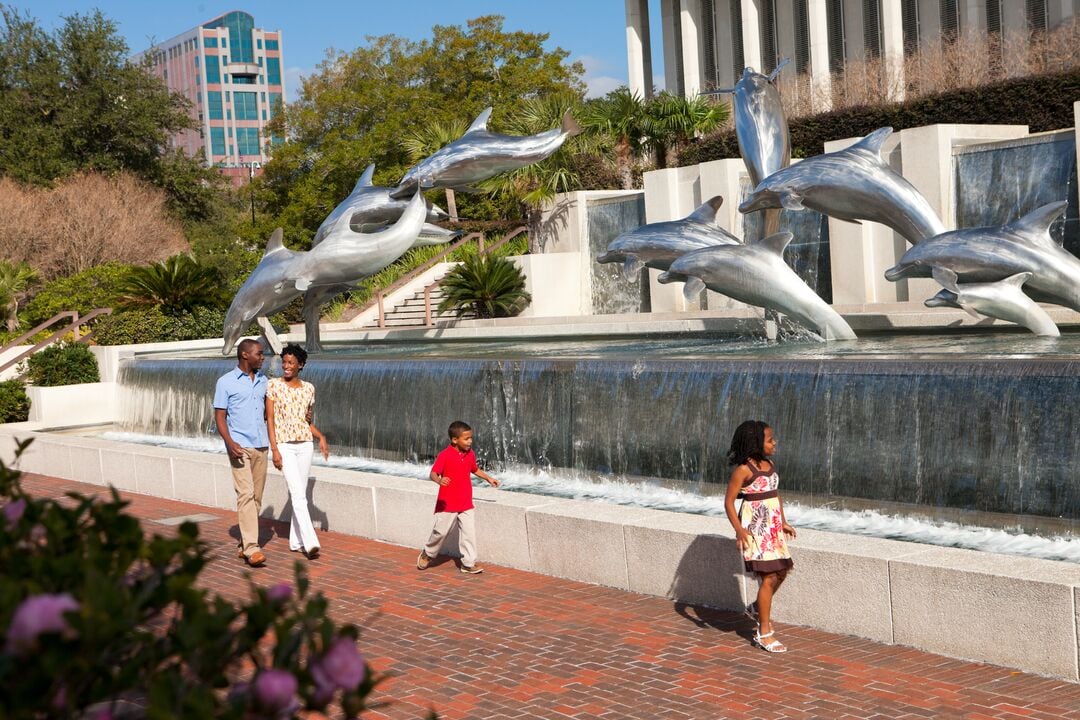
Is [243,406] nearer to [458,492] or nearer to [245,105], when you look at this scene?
[458,492]

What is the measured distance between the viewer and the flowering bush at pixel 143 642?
2359 mm

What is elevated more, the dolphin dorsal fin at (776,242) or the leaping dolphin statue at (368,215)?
the leaping dolphin statue at (368,215)

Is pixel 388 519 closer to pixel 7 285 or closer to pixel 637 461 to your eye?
pixel 637 461

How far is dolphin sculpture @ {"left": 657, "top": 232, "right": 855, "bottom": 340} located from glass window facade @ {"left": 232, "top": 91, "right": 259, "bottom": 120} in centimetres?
17848

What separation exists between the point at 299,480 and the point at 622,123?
2594 cm

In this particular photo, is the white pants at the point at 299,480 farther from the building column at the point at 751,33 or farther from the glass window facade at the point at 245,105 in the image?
the glass window facade at the point at 245,105

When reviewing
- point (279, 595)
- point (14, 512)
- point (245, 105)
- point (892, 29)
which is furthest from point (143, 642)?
point (245, 105)

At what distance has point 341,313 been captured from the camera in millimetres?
36062

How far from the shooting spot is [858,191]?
53.8 ft

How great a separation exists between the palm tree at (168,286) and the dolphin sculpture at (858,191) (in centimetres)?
1454

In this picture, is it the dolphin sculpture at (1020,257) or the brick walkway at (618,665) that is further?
the dolphin sculpture at (1020,257)

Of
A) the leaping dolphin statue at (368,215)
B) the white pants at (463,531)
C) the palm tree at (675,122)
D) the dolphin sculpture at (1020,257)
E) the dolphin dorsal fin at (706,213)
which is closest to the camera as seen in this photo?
the white pants at (463,531)

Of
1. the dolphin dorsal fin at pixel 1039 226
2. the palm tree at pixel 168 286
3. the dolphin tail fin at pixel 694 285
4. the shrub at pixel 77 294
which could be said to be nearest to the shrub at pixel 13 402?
the palm tree at pixel 168 286

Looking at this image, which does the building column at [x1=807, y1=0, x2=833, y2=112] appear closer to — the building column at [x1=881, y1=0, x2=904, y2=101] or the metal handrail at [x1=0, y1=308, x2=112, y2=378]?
the building column at [x1=881, y1=0, x2=904, y2=101]
